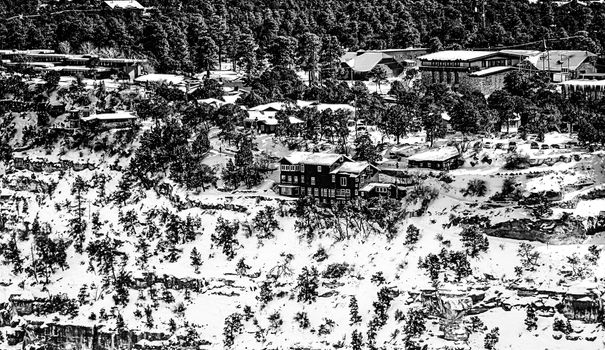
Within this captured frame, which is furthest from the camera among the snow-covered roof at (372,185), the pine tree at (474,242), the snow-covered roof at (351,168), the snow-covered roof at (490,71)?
the snow-covered roof at (490,71)

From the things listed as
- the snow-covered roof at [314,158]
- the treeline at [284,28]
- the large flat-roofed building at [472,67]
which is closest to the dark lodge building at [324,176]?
the snow-covered roof at [314,158]

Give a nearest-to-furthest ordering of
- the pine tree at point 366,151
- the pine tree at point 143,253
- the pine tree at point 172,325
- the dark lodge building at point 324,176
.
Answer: the pine tree at point 172,325
the pine tree at point 143,253
the dark lodge building at point 324,176
the pine tree at point 366,151

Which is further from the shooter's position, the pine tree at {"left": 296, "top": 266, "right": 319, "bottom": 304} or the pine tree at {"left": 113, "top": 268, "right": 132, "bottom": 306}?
the pine tree at {"left": 113, "top": 268, "right": 132, "bottom": 306}

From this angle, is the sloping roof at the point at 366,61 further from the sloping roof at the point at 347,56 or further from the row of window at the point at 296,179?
the row of window at the point at 296,179

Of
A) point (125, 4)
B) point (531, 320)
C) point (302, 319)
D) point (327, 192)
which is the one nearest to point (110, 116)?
point (327, 192)

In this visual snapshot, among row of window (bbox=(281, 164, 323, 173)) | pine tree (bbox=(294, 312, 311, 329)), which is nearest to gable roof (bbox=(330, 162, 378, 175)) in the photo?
row of window (bbox=(281, 164, 323, 173))

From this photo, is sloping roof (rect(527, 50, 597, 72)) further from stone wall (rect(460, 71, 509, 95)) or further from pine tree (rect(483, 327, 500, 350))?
pine tree (rect(483, 327, 500, 350))
